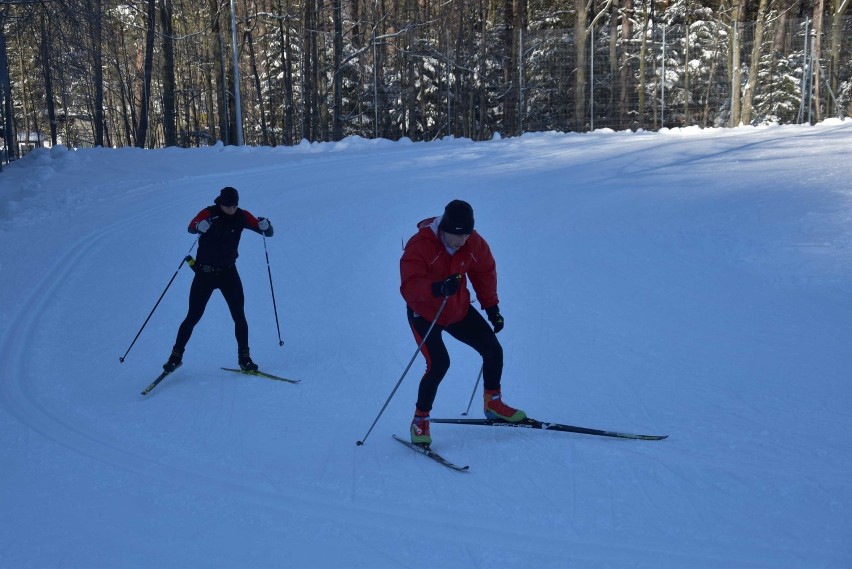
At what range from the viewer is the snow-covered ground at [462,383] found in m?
4.35

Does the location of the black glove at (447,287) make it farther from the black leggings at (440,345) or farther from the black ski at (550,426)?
the black ski at (550,426)

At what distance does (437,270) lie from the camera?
5301mm

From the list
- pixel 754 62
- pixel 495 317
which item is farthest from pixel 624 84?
pixel 495 317

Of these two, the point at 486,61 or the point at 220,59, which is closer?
the point at 220,59

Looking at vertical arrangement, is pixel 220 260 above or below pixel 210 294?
above

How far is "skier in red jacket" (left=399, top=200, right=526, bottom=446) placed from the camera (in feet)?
16.8

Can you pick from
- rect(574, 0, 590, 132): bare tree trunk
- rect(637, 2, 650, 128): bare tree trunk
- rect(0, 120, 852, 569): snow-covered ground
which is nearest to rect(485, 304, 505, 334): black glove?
rect(0, 120, 852, 569): snow-covered ground

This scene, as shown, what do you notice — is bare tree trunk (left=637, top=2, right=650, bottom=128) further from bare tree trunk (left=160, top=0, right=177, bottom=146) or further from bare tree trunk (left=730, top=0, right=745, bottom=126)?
bare tree trunk (left=160, top=0, right=177, bottom=146)

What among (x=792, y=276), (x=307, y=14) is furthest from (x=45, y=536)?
(x=307, y=14)

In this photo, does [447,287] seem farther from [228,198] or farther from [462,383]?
[228,198]

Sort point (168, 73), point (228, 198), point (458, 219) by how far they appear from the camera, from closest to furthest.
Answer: point (458, 219) → point (228, 198) → point (168, 73)

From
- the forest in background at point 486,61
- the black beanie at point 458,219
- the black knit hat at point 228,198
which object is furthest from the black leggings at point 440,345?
the forest in background at point 486,61

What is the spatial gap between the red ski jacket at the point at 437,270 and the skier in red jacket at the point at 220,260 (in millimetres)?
2488

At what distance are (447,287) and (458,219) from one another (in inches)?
16.8
